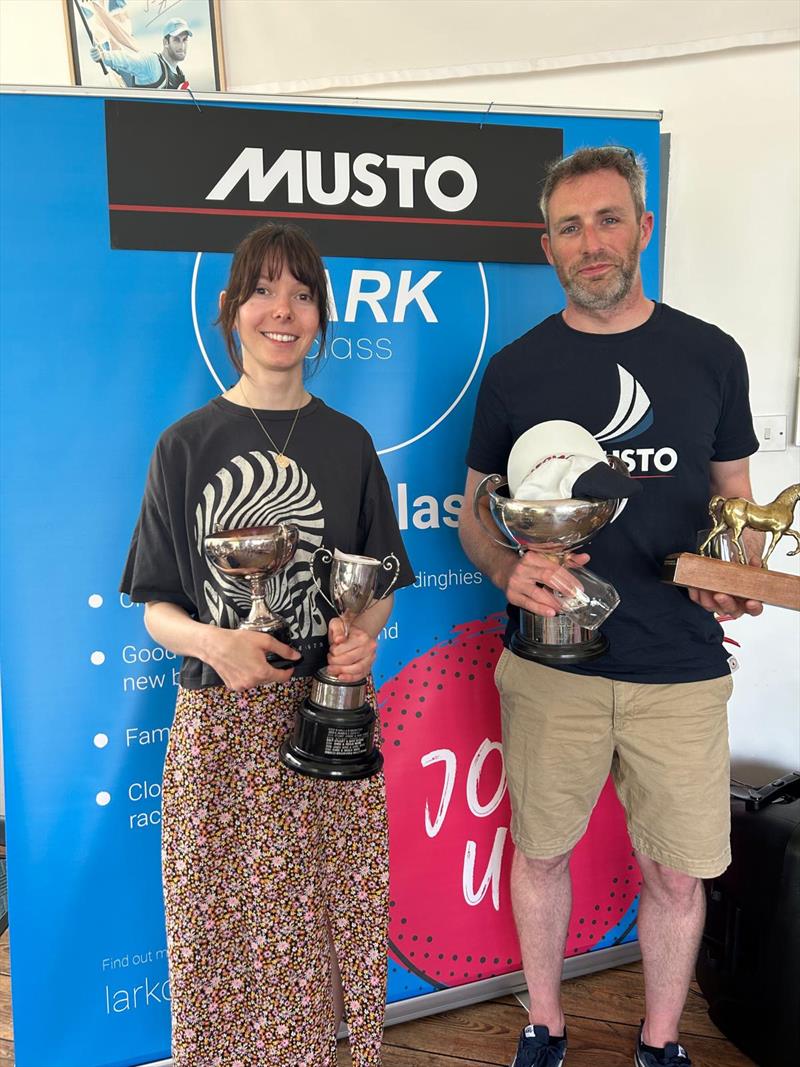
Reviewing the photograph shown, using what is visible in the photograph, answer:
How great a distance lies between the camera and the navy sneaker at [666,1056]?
1.59 metres

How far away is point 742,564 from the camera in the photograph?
1.31m

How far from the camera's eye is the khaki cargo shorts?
4.87ft

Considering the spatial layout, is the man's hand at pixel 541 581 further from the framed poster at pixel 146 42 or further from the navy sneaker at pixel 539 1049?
the framed poster at pixel 146 42

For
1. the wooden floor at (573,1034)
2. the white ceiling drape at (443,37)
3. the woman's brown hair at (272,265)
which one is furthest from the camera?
the white ceiling drape at (443,37)

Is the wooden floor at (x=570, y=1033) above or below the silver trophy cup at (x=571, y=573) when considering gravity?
below

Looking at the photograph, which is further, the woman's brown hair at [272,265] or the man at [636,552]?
the man at [636,552]

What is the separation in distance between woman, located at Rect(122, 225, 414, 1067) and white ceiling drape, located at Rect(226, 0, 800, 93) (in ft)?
4.08

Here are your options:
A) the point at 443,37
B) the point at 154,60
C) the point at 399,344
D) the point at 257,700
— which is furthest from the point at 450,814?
the point at 154,60

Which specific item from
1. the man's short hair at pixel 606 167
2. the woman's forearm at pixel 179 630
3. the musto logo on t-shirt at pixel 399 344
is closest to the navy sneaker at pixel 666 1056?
the woman's forearm at pixel 179 630

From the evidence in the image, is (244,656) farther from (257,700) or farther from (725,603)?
(725,603)

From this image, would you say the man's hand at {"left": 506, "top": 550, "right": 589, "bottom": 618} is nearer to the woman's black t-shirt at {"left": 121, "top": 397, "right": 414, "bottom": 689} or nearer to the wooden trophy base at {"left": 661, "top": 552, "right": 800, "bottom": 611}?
the wooden trophy base at {"left": 661, "top": 552, "right": 800, "bottom": 611}

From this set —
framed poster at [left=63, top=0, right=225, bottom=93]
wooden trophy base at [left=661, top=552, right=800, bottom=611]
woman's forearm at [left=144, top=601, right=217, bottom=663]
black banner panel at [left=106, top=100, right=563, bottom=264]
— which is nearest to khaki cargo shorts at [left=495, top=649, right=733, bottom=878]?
wooden trophy base at [left=661, top=552, right=800, bottom=611]

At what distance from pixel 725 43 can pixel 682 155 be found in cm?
29

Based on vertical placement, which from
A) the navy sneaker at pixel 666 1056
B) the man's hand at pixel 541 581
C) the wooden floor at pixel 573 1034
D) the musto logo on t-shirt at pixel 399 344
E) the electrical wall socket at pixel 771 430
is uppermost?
the musto logo on t-shirt at pixel 399 344
